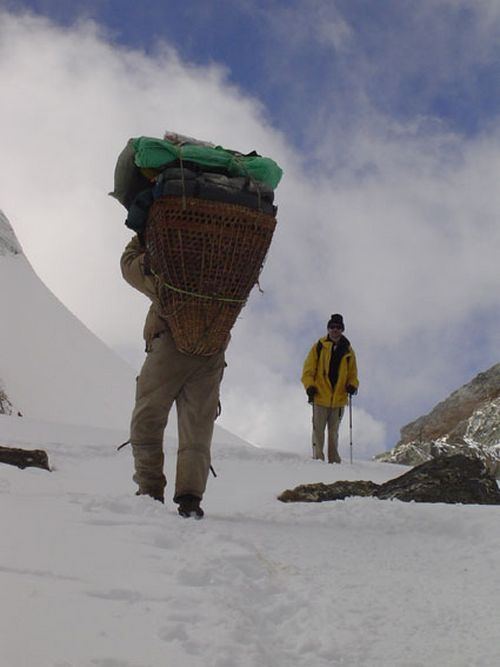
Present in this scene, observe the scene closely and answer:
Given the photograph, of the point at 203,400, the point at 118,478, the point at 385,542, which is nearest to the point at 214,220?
the point at 203,400

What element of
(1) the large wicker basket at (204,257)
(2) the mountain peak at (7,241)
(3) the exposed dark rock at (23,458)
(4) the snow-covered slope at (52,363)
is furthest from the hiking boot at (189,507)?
(2) the mountain peak at (7,241)

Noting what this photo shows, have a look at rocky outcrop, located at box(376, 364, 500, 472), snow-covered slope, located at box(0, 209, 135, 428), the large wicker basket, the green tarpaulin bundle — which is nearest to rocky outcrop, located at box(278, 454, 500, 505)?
the large wicker basket

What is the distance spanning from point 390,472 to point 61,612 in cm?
775

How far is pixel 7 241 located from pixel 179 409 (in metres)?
30.1

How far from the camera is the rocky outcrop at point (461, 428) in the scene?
15.9 m

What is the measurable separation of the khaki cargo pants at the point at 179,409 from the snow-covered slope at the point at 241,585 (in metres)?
0.37

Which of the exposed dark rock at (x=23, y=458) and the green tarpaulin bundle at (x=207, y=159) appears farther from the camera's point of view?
the exposed dark rock at (x=23, y=458)

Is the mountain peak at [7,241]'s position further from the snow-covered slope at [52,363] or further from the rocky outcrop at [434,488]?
the rocky outcrop at [434,488]

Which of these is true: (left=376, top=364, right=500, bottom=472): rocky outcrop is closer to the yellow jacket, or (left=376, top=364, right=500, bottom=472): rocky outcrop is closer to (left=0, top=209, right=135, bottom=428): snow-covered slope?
the yellow jacket

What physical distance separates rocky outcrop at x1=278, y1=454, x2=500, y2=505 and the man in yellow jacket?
4047 mm

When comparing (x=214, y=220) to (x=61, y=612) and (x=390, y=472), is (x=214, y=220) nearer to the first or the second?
(x=61, y=612)

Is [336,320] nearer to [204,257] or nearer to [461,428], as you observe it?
[204,257]

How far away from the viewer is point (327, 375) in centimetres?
1034

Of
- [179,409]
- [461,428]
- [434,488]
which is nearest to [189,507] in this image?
[179,409]
